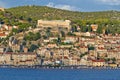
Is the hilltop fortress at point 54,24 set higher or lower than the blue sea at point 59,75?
higher

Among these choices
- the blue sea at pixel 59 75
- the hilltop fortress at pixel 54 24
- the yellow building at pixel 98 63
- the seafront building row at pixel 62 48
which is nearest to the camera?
the blue sea at pixel 59 75

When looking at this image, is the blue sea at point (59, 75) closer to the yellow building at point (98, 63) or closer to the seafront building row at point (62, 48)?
the seafront building row at point (62, 48)

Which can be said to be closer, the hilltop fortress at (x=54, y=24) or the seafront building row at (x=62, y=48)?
the seafront building row at (x=62, y=48)

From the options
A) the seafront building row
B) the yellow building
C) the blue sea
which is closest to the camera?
the blue sea

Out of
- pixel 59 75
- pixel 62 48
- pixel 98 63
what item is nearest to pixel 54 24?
pixel 62 48

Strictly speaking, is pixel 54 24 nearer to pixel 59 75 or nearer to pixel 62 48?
pixel 62 48

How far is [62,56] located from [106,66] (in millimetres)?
8317

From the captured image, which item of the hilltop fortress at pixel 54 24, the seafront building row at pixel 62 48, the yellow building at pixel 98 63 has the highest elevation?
the hilltop fortress at pixel 54 24

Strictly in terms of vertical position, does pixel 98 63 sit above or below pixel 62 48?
below

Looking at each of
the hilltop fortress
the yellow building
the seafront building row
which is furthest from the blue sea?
the hilltop fortress

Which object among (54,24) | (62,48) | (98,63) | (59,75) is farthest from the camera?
(54,24)

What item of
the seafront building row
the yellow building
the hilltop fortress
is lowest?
the yellow building

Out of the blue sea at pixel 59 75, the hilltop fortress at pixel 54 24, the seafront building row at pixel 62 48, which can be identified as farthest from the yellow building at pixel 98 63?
the blue sea at pixel 59 75

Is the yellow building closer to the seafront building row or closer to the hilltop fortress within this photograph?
the seafront building row
